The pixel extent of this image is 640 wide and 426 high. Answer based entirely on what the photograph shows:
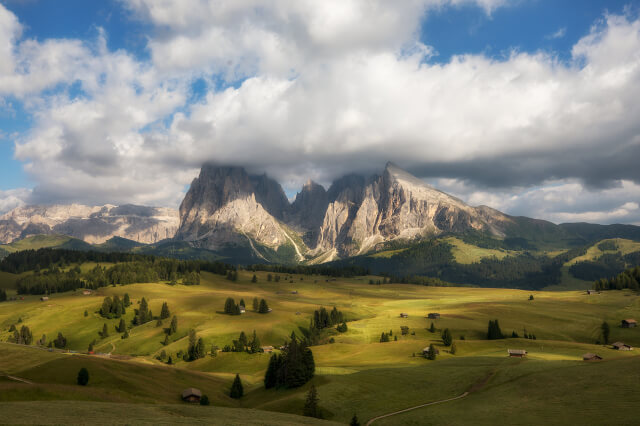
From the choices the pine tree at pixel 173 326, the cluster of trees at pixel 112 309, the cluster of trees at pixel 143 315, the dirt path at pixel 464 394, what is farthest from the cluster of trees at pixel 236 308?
the dirt path at pixel 464 394

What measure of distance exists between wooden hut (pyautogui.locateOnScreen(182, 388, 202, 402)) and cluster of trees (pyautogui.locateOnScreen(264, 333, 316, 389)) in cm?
1635

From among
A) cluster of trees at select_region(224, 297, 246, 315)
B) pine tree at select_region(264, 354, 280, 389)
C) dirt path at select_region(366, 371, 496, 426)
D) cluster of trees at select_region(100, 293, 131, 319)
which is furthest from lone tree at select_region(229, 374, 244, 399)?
cluster of trees at select_region(100, 293, 131, 319)

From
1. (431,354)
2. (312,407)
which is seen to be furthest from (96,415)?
(431,354)

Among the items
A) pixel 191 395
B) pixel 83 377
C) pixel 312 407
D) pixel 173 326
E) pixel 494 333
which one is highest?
pixel 83 377

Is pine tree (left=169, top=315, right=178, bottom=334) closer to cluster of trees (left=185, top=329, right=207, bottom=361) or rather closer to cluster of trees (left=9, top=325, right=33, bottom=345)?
cluster of trees (left=185, top=329, right=207, bottom=361)

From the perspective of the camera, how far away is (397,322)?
153 metres

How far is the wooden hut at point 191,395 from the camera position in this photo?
228ft

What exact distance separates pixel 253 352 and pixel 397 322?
209 feet

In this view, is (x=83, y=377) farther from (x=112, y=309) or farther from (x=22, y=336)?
(x=112, y=309)

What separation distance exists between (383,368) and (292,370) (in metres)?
20.7

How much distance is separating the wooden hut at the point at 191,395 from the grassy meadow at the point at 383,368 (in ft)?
6.15

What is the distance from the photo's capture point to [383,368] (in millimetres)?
81500

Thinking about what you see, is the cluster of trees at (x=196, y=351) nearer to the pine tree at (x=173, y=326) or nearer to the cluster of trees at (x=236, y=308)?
the pine tree at (x=173, y=326)

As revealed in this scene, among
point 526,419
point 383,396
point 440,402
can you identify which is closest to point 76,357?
point 383,396
